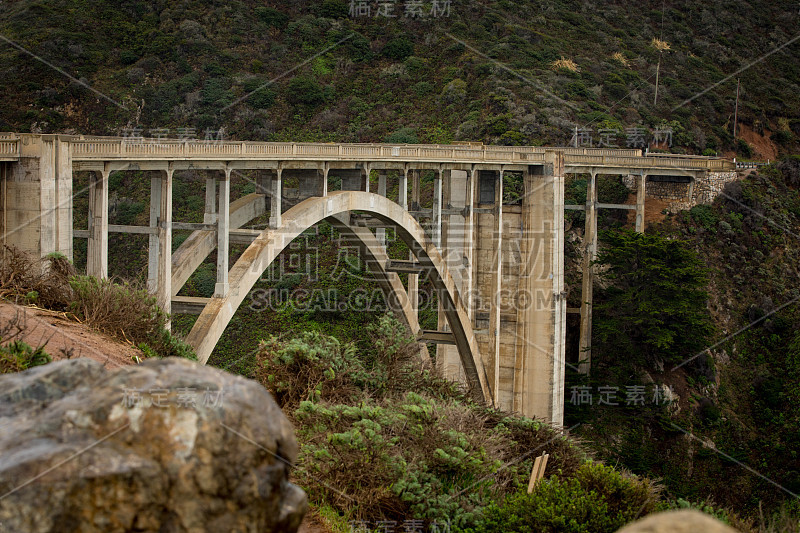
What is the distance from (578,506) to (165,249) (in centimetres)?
769

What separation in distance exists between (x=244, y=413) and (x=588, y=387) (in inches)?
1226

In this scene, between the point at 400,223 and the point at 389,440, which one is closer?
the point at 389,440

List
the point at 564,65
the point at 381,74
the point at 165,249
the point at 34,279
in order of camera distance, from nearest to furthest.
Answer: the point at 34,279 → the point at 165,249 → the point at 564,65 → the point at 381,74

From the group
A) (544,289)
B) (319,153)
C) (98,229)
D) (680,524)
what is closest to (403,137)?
(544,289)

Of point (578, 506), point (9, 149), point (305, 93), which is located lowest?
point (578, 506)

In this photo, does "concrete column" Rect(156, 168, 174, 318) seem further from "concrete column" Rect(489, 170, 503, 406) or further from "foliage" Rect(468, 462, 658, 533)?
"concrete column" Rect(489, 170, 503, 406)

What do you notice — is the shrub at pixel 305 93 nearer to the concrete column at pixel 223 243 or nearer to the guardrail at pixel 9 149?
the concrete column at pixel 223 243

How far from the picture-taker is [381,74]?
56844mm

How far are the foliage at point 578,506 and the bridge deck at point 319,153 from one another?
25.0ft

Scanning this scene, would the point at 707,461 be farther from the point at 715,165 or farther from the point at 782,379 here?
the point at 715,165

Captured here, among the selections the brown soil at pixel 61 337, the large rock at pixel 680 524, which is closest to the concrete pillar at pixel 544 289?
the brown soil at pixel 61 337

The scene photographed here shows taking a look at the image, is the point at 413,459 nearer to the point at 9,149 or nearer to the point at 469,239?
the point at 9,149

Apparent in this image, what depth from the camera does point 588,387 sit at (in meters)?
34.6

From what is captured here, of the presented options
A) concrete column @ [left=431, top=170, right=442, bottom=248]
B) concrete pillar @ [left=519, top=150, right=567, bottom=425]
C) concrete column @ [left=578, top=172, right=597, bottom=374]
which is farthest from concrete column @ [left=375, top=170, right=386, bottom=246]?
concrete column @ [left=578, top=172, right=597, bottom=374]
